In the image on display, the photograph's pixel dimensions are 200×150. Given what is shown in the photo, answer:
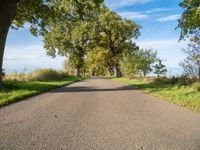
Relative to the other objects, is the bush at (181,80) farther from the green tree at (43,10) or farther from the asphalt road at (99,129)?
the asphalt road at (99,129)

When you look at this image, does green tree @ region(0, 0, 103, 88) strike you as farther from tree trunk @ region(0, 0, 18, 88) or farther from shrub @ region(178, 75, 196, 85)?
shrub @ region(178, 75, 196, 85)

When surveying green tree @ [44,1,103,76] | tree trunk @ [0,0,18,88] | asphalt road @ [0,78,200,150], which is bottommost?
asphalt road @ [0,78,200,150]

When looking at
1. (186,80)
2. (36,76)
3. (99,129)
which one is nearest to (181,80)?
(186,80)

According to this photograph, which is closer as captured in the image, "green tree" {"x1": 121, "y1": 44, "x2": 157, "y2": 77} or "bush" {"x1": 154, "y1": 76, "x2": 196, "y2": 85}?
"bush" {"x1": 154, "y1": 76, "x2": 196, "y2": 85}

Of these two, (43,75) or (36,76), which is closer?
(36,76)

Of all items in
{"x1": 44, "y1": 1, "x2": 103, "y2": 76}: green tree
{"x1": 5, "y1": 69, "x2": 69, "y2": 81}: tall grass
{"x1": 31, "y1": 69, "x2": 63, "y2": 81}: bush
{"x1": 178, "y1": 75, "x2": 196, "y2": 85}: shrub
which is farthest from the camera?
{"x1": 44, "y1": 1, "x2": 103, "y2": 76}: green tree

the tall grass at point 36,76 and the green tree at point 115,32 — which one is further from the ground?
the green tree at point 115,32

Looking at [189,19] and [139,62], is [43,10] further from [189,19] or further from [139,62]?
[139,62]

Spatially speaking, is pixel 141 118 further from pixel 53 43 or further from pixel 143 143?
pixel 53 43

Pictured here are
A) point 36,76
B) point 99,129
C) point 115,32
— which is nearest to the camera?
point 99,129

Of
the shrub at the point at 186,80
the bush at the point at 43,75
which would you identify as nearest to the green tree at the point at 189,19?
the shrub at the point at 186,80

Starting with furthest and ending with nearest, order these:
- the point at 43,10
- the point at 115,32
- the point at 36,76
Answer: the point at 115,32
the point at 36,76
the point at 43,10

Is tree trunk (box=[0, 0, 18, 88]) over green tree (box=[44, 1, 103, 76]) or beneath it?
beneath

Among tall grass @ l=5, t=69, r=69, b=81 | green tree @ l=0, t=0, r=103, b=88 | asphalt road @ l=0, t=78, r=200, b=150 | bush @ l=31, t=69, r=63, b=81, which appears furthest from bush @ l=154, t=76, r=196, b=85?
bush @ l=31, t=69, r=63, b=81
